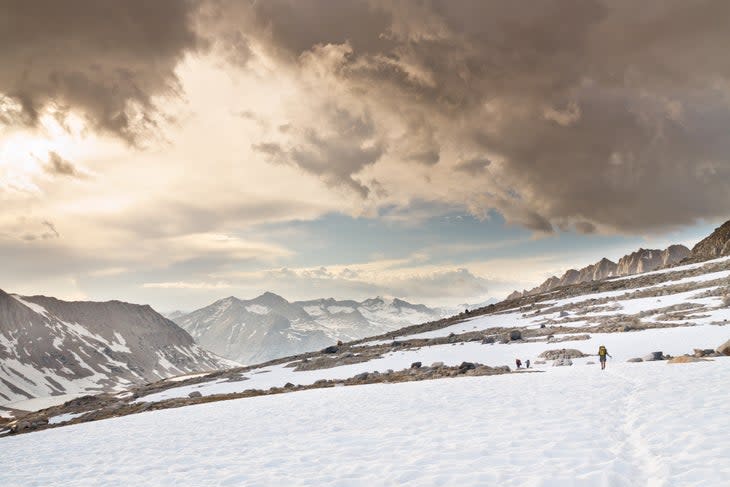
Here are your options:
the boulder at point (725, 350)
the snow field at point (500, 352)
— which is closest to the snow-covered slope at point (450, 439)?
the snow field at point (500, 352)

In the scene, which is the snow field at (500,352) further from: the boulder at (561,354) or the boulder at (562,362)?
the boulder at (561,354)

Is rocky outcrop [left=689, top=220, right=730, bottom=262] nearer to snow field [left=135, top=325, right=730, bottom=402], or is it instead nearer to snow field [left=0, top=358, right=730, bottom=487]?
snow field [left=135, top=325, right=730, bottom=402]

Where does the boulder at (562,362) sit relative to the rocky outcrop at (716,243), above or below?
below

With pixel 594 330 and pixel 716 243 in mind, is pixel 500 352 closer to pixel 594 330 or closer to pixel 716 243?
pixel 594 330

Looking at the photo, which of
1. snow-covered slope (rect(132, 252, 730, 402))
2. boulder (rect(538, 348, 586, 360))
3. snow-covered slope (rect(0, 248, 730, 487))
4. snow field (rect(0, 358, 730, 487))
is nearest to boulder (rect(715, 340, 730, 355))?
snow-covered slope (rect(0, 248, 730, 487))

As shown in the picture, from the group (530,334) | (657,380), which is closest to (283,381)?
(530,334)

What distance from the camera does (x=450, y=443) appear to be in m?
13.2

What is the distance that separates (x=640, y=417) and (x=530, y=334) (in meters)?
50.3

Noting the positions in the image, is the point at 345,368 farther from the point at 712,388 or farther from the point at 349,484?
the point at 349,484

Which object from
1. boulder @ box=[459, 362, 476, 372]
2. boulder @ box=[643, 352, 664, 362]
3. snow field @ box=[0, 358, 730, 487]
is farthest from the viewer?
boulder @ box=[459, 362, 476, 372]

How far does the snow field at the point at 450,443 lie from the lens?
9.81 meters

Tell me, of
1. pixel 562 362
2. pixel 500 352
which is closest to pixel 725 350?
pixel 562 362

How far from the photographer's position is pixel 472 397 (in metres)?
23.4

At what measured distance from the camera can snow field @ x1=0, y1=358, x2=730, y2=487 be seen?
32.2ft
